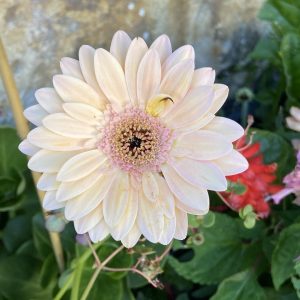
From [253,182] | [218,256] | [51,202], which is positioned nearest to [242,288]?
[218,256]

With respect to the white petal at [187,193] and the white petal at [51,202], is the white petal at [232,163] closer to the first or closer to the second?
the white petal at [187,193]

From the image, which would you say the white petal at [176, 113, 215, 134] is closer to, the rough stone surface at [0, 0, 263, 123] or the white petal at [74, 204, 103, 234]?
the white petal at [74, 204, 103, 234]

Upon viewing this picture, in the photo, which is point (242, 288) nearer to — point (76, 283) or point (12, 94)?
point (76, 283)

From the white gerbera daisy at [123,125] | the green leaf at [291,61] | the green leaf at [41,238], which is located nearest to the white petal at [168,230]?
the white gerbera daisy at [123,125]

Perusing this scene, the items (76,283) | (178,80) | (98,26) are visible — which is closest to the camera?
(178,80)

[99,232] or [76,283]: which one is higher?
[99,232]

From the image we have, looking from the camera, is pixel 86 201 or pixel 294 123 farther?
pixel 294 123

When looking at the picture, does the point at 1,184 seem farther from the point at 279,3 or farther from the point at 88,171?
the point at 279,3
